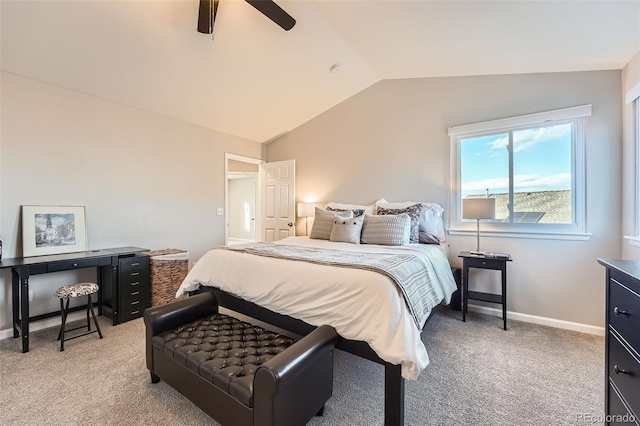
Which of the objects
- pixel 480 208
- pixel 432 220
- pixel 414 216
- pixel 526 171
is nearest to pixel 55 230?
pixel 414 216

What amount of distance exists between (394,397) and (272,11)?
9.18 feet

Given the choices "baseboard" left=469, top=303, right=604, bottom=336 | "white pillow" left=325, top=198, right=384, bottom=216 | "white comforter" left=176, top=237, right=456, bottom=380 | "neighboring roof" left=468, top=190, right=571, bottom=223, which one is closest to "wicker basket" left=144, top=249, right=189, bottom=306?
"white comforter" left=176, top=237, right=456, bottom=380

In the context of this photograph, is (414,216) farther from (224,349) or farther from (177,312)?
(177,312)

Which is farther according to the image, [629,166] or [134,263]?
[134,263]

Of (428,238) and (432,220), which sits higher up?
(432,220)

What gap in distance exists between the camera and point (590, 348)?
Answer: 2369 mm

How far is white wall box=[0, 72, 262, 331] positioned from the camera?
2.59 meters

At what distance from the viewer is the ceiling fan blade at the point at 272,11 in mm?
2018

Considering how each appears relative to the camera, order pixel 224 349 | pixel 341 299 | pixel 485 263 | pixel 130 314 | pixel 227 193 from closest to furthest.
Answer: pixel 224 349
pixel 341 299
pixel 485 263
pixel 130 314
pixel 227 193

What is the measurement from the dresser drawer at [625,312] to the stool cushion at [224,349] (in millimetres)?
1560

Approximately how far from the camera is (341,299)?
5.47ft

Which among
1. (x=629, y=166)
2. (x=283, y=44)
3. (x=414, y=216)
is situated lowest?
(x=414, y=216)

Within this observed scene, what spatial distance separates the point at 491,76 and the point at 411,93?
93cm

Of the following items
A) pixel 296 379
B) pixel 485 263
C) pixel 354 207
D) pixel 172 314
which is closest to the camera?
pixel 296 379
